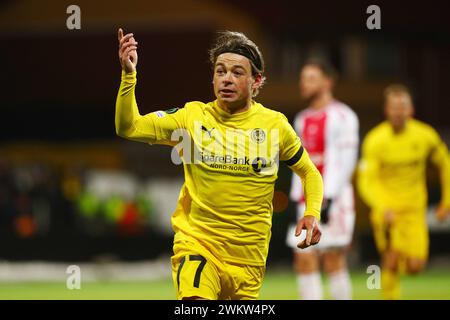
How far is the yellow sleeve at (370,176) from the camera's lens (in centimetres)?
1049

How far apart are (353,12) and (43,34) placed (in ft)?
24.5

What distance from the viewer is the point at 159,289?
12664 mm

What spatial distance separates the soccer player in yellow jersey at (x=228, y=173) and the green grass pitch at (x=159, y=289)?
4.87 metres

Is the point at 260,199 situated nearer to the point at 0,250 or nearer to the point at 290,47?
the point at 0,250

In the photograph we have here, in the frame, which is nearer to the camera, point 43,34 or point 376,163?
point 376,163

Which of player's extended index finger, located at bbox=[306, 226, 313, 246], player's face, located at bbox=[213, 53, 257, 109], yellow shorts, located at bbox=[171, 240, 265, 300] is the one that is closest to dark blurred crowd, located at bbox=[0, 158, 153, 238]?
yellow shorts, located at bbox=[171, 240, 265, 300]

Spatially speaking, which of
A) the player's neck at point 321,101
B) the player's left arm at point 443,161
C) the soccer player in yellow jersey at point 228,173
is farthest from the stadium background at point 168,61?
the soccer player in yellow jersey at point 228,173

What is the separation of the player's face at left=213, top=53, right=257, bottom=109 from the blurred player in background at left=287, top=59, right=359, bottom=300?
3593 mm

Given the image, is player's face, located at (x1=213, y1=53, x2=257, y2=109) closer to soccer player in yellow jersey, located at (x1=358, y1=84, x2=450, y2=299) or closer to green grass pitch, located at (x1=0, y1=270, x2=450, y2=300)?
soccer player in yellow jersey, located at (x1=358, y1=84, x2=450, y2=299)

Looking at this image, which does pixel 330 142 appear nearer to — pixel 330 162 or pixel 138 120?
pixel 330 162

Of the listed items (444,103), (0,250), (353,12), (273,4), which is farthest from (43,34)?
(0,250)

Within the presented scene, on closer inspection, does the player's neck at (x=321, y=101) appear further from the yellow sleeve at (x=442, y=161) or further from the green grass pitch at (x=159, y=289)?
the green grass pitch at (x=159, y=289)

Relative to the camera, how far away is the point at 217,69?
5.81 meters

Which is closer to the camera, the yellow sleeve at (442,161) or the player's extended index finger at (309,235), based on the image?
the player's extended index finger at (309,235)
